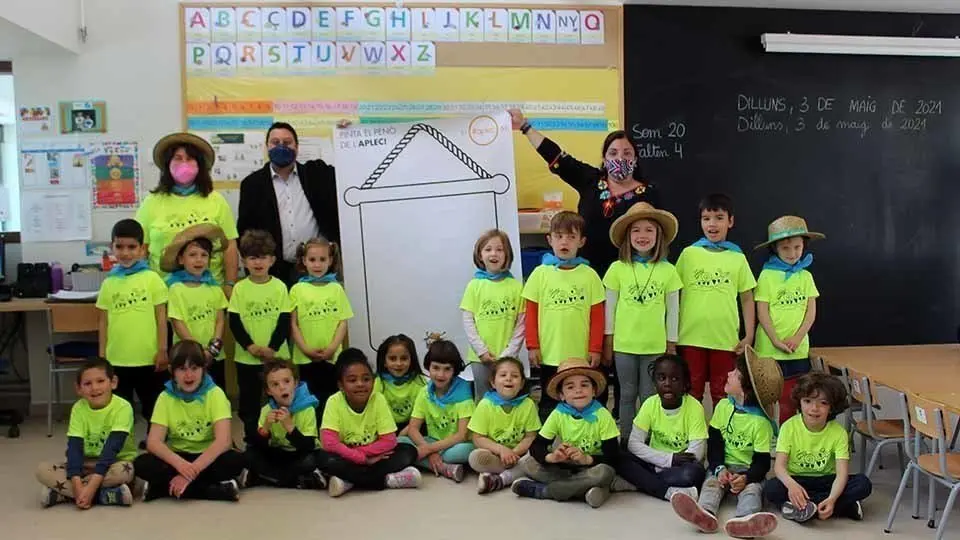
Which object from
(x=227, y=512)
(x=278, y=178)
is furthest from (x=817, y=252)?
(x=227, y=512)

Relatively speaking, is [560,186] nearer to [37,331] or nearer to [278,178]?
[278,178]

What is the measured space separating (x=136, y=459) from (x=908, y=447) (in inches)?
119

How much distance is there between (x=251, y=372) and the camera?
3859mm

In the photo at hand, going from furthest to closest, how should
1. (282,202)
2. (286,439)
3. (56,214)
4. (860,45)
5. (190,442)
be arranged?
(860,45) → (56,214) → (282,202) → (286,439) → (190,442)

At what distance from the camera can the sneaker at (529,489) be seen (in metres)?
3.34

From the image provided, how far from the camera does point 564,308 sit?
3.67m

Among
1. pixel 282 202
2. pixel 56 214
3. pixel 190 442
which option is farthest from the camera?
pixel 56 214

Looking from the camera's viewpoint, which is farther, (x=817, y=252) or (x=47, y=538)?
(x=817, y=252)

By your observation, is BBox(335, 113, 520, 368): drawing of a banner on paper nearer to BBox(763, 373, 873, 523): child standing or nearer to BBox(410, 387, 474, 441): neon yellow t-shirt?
BBox(410, 387, 474, 441): neon yellow t-shirt

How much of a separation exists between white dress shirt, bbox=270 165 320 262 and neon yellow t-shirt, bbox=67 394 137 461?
1191mm

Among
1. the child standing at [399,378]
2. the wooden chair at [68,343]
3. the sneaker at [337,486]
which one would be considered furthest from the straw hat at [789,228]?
the wooden chair at [68,343]

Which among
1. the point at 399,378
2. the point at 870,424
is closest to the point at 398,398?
the point at 399,378

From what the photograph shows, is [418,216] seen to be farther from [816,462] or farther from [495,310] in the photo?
[816,462]

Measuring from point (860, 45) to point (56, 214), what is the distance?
499 centimetres
